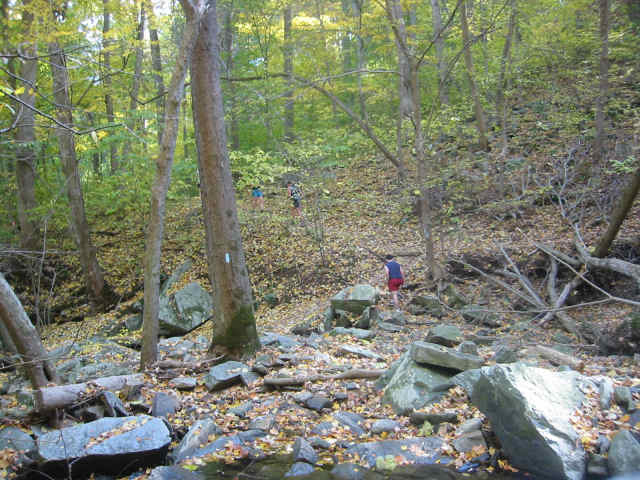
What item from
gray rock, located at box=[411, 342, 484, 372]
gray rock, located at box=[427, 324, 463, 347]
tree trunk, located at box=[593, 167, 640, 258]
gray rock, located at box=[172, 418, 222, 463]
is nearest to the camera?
gray rock, located at box=[172, 418, 222, 463]

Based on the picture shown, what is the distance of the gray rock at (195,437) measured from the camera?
4883 millimetres

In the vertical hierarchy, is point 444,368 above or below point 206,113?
below

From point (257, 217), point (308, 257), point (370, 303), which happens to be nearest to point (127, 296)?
point (257, 217)

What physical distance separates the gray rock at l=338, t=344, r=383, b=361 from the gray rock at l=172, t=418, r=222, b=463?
2.83 metres

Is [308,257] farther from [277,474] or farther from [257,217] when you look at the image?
[277,474]

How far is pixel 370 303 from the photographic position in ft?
34.4

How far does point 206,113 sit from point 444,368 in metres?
5.03

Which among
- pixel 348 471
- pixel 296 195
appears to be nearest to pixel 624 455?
pixel 348 471

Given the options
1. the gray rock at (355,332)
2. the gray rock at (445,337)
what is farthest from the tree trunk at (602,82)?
the gray rock at (355,332)

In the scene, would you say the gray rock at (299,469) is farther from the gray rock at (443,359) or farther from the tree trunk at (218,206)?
the tree trunk at (218,206)

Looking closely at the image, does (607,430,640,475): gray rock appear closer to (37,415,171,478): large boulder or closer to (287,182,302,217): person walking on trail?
(37,415,171,478): large boulder

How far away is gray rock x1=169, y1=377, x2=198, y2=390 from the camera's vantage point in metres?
6.45

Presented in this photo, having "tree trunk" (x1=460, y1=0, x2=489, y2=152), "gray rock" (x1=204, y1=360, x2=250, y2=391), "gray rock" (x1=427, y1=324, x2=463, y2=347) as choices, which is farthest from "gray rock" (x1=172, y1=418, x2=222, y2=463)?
"tree trunk" (x1=460, y1=0, x2=489, y2=152)

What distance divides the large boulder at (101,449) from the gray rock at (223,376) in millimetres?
1495
